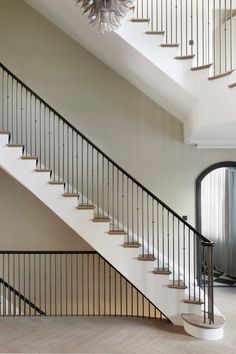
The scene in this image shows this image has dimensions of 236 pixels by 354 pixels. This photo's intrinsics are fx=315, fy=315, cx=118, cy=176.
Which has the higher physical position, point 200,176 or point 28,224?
point 200,176

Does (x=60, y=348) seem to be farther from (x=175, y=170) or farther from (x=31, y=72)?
(x=31, y=72)

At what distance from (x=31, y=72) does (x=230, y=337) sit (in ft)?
18.8

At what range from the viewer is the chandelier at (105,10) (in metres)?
2.73

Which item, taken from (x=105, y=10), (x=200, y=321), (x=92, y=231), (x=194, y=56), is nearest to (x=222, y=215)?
(x=200, y=321)

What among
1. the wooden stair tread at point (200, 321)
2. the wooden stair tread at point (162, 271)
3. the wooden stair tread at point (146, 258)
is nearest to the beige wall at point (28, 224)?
the wooden stair tread at point (146, 258)

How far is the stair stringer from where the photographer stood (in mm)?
4492

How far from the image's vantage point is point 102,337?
159 inches

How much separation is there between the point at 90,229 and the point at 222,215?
13.8 feet

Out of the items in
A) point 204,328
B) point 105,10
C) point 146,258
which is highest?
point 105,10

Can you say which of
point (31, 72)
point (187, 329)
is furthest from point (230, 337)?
point (31, 72)

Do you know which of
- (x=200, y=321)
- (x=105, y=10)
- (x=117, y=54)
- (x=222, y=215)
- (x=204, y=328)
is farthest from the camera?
(x=222, y=215)

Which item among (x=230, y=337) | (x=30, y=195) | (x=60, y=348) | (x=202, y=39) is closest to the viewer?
(x=60, y=348)

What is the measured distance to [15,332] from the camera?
4.17 meters

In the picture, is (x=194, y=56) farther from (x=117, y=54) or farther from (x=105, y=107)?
(x=105, y=107)
